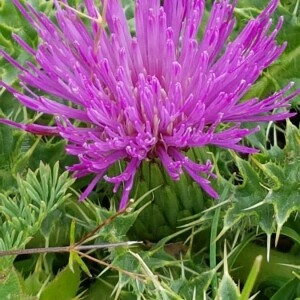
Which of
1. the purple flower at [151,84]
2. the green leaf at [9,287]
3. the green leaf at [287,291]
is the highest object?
the purple flower at [151,84]

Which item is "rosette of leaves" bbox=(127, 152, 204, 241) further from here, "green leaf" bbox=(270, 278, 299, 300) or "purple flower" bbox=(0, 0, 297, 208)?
"green leaf" bbox=(270, 278, 299, 300)

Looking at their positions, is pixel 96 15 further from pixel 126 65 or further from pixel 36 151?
pixel 36 151

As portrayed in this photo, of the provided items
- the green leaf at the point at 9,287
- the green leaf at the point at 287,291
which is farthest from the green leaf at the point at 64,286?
the green leaf at the point at 287,291

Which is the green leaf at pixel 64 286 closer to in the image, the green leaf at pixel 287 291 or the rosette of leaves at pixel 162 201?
the rosette of leaves at pixel 162 201

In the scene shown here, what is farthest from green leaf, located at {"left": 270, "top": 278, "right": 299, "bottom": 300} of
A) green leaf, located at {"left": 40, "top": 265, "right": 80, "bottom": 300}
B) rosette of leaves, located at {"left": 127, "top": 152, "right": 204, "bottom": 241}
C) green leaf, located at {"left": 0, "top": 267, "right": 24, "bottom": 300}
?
green leaf, located at {"left": 0, "top": 267, "right": 24, "bottom": 300}

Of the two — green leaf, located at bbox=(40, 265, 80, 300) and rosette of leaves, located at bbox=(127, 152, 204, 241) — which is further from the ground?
rosette of leaves, located at bbox=(127, 152, 204, 241)

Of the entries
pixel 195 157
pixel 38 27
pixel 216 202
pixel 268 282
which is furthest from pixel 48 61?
pixel 268 282

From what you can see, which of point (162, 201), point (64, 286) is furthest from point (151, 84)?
point (64, 286)

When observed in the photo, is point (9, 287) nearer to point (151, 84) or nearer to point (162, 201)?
point (162, 201)
